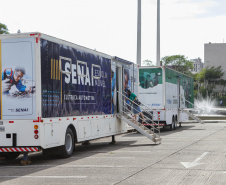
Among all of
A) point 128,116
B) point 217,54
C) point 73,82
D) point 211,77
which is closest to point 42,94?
point 73,82

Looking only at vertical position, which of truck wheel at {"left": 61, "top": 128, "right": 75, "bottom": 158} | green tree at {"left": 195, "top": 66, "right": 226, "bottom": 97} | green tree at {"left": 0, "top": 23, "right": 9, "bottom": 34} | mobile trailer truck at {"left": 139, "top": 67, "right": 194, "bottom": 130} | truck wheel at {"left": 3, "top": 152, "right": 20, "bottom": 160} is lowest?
truck wheel at {"left": 3, "top": 152, "right": 20, "bottom": 160}

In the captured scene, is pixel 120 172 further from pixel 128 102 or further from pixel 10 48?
pixel 128 102

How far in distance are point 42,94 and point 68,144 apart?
232 cm

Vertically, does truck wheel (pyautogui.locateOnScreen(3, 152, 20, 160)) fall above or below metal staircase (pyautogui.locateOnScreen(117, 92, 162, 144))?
below

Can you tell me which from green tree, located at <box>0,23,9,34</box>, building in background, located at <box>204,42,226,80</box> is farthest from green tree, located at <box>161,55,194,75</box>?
green tree, located at <box>0,23,9,34</box>

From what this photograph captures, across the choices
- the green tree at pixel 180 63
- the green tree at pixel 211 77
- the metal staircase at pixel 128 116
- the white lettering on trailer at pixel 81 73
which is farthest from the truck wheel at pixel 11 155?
the green tree at pixel 180 63

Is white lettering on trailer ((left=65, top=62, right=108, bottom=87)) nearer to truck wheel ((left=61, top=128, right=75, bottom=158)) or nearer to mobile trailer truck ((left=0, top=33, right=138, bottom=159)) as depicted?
mobile trailer truck ((left=0, top=33, right=138, bottom=159))

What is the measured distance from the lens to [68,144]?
1383 centimetres

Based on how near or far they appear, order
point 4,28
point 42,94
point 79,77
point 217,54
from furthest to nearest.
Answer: point 217,54 < point 4,28 < point 79,77 < point 42,94

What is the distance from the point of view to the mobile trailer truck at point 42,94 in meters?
12.1

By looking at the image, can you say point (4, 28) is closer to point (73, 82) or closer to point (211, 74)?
point (73, 82)

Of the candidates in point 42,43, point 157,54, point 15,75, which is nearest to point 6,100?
point 15,75

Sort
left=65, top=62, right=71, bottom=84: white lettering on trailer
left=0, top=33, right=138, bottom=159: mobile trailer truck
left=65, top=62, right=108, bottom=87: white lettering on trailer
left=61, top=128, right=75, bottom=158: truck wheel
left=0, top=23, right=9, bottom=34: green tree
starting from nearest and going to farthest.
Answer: left=0, top=33, right=138, bottom=159: mobile trailer truck, left=61, top=128, right=75, bottom=158: truck wheel, left=65, top=62, right=71, bottom=84: white lettering on trailer, left=65, top=62, right=108, bottom=87: white lettering on trailer, left=0, top=23, right=9, bottom=34: green tree

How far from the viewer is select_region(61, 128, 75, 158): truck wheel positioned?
13424mm
